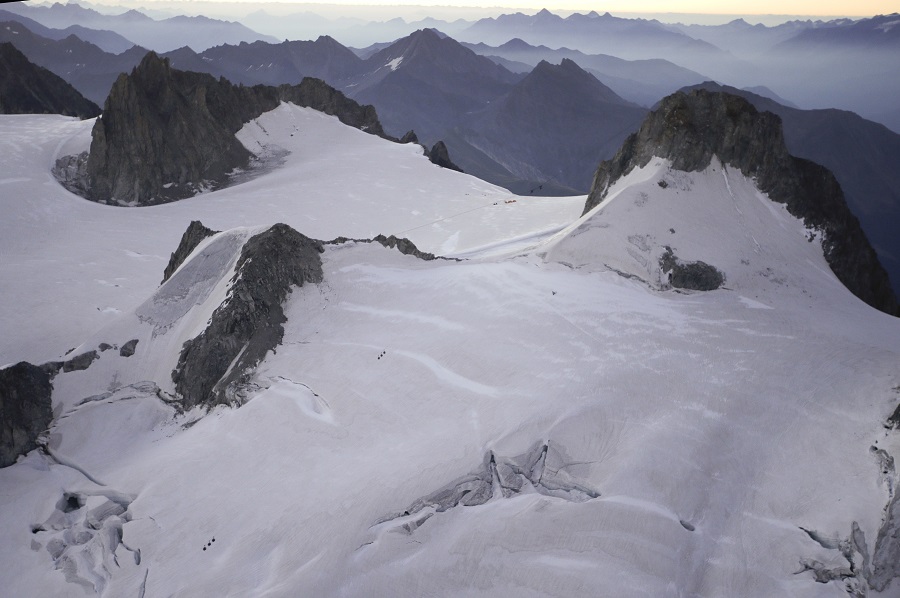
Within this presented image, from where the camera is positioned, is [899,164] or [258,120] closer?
[258,120]

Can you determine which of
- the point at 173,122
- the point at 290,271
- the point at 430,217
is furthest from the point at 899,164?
the point at 290,271

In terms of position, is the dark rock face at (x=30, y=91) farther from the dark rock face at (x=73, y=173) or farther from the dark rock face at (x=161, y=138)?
the dark rock face at (x=73, y=173)

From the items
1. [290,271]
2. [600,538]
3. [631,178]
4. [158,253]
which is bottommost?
[158,253]

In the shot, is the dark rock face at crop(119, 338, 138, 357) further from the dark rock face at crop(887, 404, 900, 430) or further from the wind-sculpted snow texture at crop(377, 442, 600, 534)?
the dark rock face at crop(887, 404, 900, 430)

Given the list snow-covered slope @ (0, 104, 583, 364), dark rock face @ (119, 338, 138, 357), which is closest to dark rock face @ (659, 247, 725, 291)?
snow-covered slope @ (0, 104, 583, 364)

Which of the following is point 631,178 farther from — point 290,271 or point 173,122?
point 173,122

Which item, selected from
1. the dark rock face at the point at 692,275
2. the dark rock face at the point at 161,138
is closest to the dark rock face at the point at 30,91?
the dark rock face at the point at 161,138
